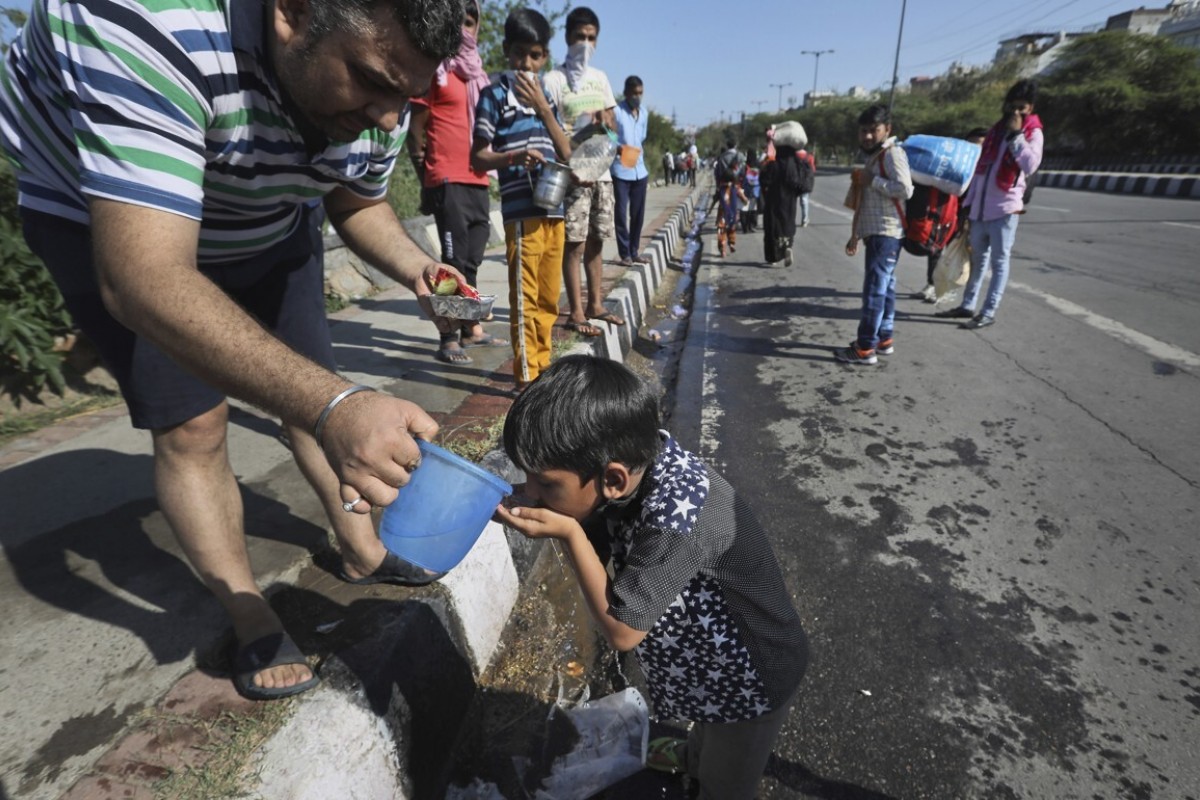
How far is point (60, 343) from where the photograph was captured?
3.37 metres

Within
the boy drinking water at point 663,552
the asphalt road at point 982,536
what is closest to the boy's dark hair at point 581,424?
the boy drinking water at point 663,552

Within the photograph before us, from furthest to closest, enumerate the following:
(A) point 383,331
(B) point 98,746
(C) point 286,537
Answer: (A) point 383,331 < (C) point 286,537 < (B) point 98,746

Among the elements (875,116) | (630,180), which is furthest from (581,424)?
(630,180)

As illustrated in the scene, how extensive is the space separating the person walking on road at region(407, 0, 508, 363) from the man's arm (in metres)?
2.70

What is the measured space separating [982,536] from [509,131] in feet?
9.74

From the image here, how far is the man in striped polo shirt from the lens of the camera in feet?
3.41

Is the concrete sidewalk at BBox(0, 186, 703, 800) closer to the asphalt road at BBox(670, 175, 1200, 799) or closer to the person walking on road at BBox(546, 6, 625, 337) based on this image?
the asphalt road at BBox(670, 175, 1200, 799)

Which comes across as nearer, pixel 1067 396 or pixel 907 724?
pixel 907 724

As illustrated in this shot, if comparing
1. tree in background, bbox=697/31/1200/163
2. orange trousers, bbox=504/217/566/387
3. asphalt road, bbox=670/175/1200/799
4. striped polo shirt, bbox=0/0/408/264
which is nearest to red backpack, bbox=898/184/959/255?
asphalt road, bbox=670/175/1200/799

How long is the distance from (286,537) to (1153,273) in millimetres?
8882

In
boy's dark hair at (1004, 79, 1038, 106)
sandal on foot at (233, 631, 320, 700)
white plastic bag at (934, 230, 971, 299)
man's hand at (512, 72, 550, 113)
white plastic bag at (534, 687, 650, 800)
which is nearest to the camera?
sandal on foot at (233, 631, 320, 700)

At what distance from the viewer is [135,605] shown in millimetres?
1862

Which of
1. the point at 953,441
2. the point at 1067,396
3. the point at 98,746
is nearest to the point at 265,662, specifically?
the point at 98,746

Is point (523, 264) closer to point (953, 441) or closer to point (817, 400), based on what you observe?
point (817, 400)
